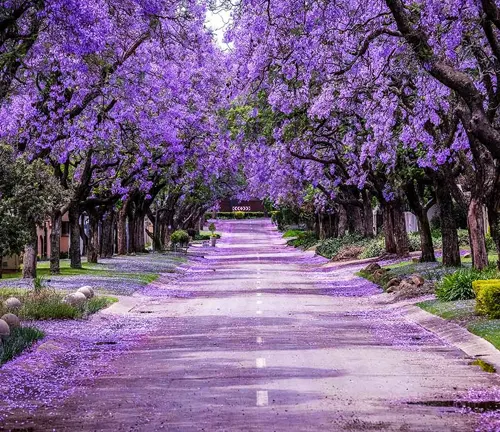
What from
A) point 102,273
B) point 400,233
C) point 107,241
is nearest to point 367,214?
point 400,233

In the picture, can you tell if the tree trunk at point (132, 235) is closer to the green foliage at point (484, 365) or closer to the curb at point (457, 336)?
the curb at point (457, 336)

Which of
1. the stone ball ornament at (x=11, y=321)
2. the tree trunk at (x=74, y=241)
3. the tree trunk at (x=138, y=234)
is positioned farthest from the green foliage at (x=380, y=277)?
the tree trunk at (x=138, y=234)

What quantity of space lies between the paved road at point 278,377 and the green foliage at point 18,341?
1.74 m

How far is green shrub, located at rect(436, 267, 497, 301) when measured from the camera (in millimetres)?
24453

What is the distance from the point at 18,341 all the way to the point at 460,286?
11.9 m

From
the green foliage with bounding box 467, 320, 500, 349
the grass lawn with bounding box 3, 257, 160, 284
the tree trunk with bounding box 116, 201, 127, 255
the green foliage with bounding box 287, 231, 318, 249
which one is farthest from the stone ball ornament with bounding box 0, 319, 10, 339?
the green foliage with bounding box 287, 231, 318, 249

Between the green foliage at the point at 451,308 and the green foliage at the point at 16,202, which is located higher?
the green foliage at the point at 16,202

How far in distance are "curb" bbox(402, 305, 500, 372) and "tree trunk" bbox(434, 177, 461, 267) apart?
31.5 ft

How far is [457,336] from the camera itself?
61.8ft

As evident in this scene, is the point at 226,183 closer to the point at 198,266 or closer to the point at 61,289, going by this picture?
the point at 198,266

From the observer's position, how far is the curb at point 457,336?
16203 mm

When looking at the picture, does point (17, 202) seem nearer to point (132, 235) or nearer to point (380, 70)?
point (380, 70)

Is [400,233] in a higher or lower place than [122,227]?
lower

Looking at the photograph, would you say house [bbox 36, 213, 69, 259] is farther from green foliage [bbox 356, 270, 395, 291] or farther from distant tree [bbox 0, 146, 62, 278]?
distant tree [bbox 0, 146, 62, 278]
